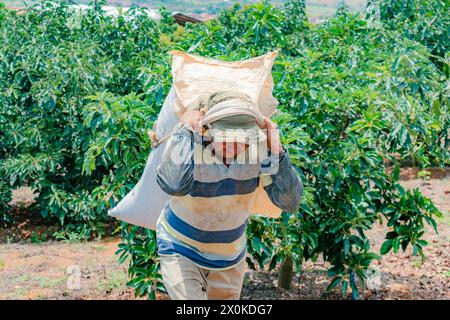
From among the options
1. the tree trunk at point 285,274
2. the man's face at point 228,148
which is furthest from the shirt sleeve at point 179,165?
the tree trunk at point 285,274

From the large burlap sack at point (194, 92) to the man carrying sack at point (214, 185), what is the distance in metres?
0.15

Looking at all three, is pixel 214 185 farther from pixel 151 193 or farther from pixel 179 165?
pixel 151 193

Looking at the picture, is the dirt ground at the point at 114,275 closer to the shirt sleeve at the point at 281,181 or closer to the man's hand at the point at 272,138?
the shirt sleeve at the point at 281,181

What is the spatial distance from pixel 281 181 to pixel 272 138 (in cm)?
21

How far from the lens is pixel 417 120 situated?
4.41 meters

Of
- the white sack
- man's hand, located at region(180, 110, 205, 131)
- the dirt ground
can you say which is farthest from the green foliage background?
man's hand, located at region(180, 110, 205, 131)

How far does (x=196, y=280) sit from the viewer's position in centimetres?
312

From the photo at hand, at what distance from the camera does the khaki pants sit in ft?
10.0

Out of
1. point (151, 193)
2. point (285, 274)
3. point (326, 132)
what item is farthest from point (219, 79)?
point (285, 274)

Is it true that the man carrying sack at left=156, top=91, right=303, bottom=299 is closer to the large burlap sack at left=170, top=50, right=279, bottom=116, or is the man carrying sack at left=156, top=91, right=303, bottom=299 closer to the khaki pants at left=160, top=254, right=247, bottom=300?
the khaki pants at left=160, top=254, right=247, bottom=300

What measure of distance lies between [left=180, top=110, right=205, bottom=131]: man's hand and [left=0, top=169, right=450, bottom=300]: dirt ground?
2504 millimetres

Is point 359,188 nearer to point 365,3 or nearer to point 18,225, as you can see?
point 18,225

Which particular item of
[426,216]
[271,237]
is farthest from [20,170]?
[426,216]
